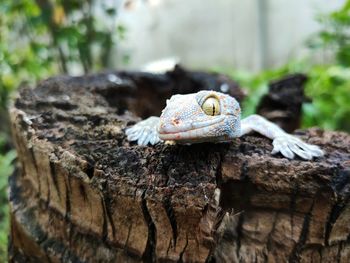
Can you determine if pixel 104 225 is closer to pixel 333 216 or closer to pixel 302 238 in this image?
pixel 302 238

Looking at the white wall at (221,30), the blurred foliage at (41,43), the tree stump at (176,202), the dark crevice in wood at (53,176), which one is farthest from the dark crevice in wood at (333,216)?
the white wall at (221,30)

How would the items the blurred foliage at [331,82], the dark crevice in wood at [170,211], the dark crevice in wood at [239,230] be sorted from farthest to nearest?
the blurred foliage at [331,82] < the dark crevice in wood at [239,230] < the dark crevice in wood at [170,211]

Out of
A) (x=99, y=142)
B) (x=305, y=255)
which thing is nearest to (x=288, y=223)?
(x=305, y=255)

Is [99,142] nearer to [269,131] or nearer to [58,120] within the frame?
[58,120]

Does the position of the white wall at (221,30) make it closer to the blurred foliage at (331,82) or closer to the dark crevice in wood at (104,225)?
the blurred foliage at (331,82)

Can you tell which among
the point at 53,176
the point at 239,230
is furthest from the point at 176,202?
the point at 53,176

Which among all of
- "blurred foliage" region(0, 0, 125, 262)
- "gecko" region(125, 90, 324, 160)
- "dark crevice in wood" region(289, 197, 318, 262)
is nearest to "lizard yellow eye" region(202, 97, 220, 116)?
"gecko" region(125, 90, 324, 160)

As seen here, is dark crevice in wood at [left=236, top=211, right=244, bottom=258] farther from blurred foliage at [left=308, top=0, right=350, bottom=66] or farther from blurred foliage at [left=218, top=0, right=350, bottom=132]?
blurred foliage at [left=308, top=0, right=350, bottom=66]
